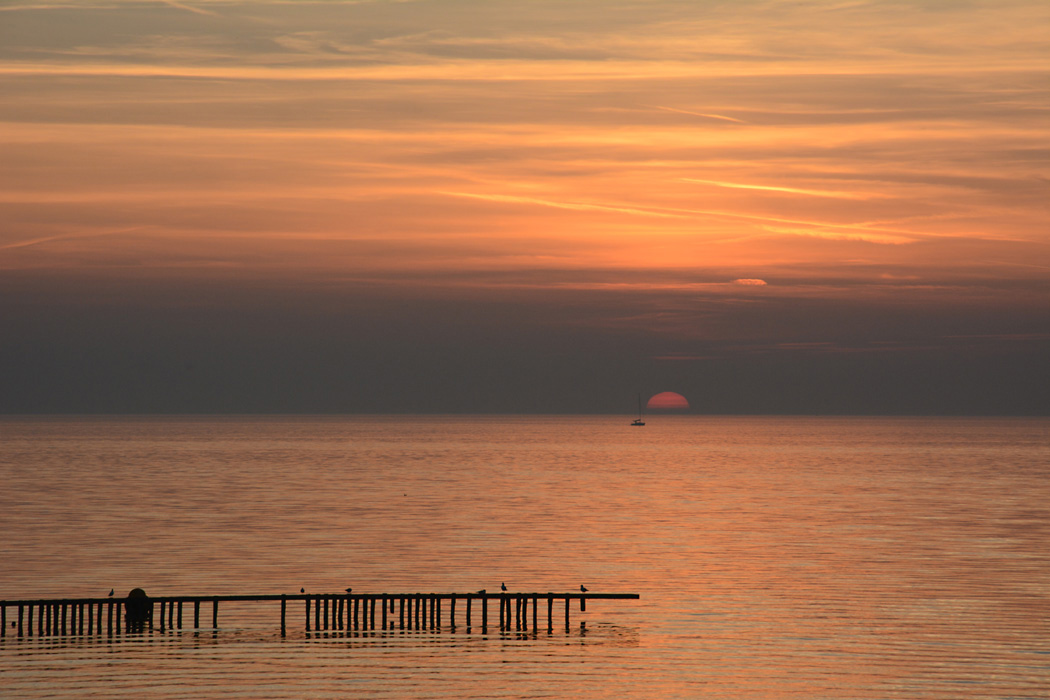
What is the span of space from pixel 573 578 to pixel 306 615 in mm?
19477

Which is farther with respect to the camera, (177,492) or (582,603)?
(177,492)

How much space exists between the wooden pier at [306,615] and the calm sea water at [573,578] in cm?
105

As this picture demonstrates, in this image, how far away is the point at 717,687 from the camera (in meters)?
37.7

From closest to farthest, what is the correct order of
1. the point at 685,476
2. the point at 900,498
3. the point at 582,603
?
the point at 582,603 < the point at 900,498 < the point at 685,476

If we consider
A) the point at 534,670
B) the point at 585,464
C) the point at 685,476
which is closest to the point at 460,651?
the point at 534,670

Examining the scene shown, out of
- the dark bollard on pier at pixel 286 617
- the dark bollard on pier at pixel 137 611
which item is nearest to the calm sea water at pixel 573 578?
the dark bollard on pier at pixel 286 617

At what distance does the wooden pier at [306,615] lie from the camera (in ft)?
143

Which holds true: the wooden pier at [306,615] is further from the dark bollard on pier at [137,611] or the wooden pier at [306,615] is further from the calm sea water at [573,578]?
the calm sea water at [573,578]

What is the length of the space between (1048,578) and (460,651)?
3610 centimetres

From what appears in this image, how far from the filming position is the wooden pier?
4362 centimetres

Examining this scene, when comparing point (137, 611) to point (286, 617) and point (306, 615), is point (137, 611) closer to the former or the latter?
point (286, 617)

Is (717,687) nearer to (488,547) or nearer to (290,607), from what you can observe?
(290,607)

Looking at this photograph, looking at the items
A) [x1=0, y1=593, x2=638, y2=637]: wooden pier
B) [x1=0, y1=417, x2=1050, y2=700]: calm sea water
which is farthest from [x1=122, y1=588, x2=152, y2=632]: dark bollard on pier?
[x1=0, y1=417, x2=1050, y2=700]: calm sea water

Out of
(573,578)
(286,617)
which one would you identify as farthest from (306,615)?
(573,578)
